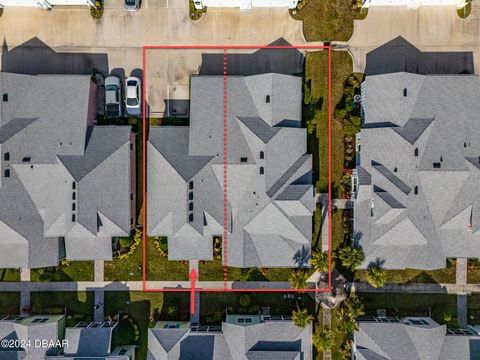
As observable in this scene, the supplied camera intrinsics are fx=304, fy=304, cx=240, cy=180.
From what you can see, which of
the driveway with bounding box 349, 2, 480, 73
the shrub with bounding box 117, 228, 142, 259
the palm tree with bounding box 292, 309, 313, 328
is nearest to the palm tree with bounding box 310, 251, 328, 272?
the palm tree with bounding box 292, 309, 313, 328

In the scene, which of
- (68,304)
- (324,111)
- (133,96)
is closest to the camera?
(133,96)

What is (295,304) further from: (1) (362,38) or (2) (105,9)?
(2) (105,9)

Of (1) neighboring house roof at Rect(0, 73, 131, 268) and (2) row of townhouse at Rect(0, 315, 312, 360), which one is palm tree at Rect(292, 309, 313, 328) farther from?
(1) neighboring house roof at Rect(0, 73, 131, 268)

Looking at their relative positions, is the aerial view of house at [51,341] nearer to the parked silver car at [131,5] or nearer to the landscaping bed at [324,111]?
the landscaping bed at [324,111]

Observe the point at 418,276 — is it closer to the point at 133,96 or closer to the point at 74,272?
the point at 133,96

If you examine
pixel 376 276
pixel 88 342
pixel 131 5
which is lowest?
pixel 88 342

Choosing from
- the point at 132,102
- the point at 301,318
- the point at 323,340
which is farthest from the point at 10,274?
the point at 323,340

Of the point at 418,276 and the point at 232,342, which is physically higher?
the point at 418,276
